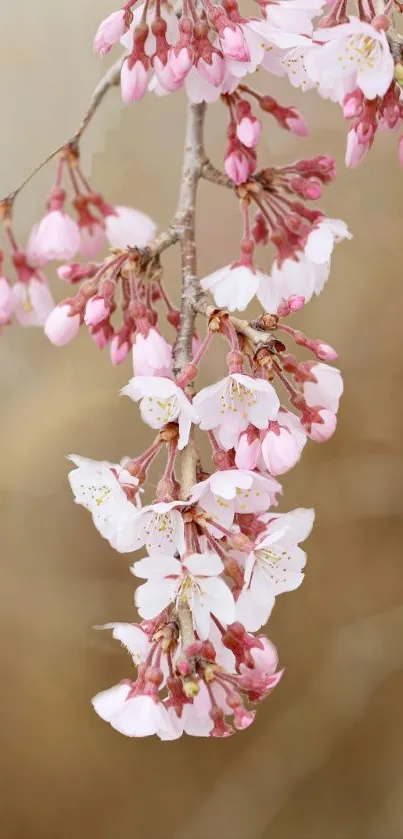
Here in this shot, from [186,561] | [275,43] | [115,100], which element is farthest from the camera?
[115,100]

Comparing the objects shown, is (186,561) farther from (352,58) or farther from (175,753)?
(175,753)

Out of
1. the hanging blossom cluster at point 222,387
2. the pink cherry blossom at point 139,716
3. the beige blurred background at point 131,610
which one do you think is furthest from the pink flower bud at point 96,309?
the beige blurred background at point 131,610

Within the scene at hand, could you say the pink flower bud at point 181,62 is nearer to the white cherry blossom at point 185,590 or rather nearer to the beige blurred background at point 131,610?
the white cherry blossom at point 185,590

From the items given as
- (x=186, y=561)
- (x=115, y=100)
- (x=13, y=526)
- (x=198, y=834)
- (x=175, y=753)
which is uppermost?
(x=115, y=100)

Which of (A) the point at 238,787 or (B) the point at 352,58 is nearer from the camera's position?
(B) the point at 352,58

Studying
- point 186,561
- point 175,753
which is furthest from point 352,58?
point 175,753

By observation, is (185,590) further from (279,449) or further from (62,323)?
(62,323)

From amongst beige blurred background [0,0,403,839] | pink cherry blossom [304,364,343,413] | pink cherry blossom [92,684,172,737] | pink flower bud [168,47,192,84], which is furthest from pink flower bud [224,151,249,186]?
beige blurred background [0,0,403,839]
